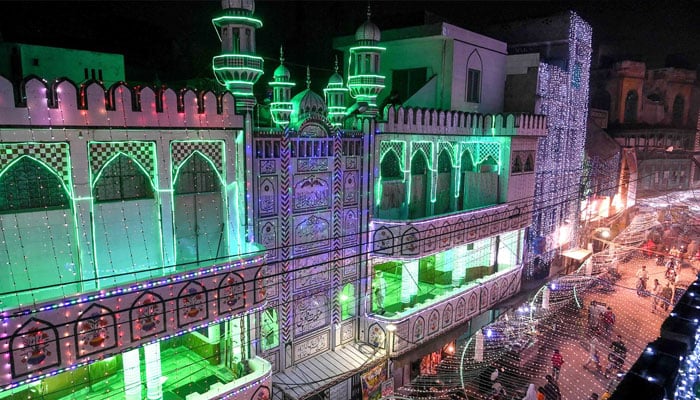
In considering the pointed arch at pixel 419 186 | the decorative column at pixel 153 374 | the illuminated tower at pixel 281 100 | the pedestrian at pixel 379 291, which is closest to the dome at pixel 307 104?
the illuminated tower at pixel 281 100

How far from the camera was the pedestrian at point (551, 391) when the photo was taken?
49.3ft

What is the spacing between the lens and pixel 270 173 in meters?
12.7

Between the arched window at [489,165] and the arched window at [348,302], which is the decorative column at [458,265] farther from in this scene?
the arched window at [348,302]

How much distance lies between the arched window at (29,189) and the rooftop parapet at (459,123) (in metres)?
9.05

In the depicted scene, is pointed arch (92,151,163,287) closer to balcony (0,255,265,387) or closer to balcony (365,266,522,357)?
balcony (0,255,265,387)

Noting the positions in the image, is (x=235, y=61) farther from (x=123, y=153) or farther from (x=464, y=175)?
(x=464, y=175)

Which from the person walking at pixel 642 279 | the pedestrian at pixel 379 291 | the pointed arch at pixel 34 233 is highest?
the pointed arch at pixel 34 233

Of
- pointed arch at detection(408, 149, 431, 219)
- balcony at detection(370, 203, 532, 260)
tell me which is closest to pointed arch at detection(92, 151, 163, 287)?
balcony at detection(370, 203, 532, 260)

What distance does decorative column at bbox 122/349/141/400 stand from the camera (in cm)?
1036

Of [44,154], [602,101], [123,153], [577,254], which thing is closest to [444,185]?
[577,254]

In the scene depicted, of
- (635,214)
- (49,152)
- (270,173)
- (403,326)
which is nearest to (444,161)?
(403,326)

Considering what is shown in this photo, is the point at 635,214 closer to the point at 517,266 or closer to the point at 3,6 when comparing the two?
the point at 517,266

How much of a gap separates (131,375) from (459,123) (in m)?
12.9

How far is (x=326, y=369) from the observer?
14102mm
